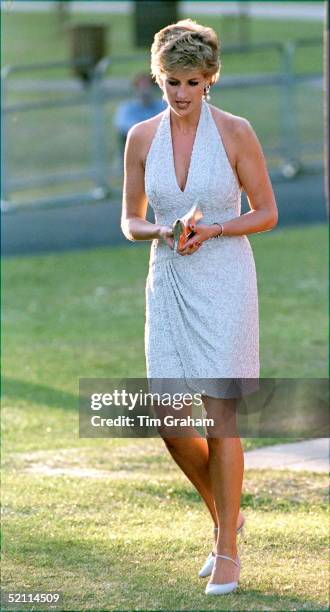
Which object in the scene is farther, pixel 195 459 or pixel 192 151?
pixel 195 459

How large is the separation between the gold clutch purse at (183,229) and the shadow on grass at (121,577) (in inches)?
47.2

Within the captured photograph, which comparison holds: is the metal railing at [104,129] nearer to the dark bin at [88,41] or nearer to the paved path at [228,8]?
the dark bin at [88,41]

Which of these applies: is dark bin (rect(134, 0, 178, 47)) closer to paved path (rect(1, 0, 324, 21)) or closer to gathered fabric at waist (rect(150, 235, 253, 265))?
paved path (rect(1, 0, 324, 21))

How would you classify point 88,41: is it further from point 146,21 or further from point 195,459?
point 195,459

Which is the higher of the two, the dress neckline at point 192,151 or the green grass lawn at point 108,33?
the green grass lawn at point 108,33

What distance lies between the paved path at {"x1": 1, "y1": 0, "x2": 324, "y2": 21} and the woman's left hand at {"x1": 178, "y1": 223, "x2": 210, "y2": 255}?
28449mm

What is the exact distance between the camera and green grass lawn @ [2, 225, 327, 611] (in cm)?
517

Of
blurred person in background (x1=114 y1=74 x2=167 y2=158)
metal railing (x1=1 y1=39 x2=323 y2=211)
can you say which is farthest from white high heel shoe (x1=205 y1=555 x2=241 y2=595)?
blurred person in background (x1=114 y1=74 x2=167 y2=158)

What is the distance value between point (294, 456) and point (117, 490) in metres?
1.16

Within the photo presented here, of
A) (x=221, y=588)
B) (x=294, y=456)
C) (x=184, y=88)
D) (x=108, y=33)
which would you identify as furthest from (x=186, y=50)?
(x=108, y=33)

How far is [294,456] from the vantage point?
7.49m

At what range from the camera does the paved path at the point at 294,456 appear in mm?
7285

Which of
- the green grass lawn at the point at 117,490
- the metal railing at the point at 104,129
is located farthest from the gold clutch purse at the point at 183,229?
the metal railing at the point at 104,129

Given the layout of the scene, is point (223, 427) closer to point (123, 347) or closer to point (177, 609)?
point (177, 609)
